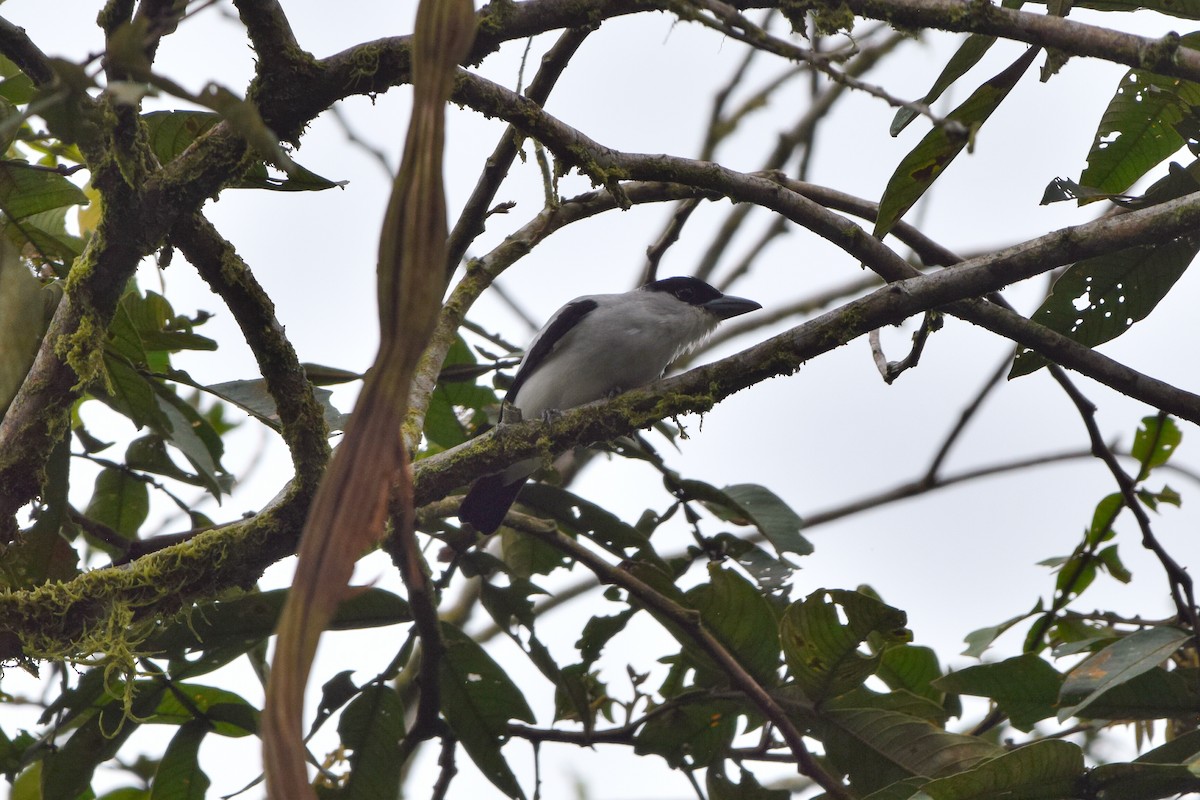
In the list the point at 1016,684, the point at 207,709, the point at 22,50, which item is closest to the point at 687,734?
the point at 1016,684

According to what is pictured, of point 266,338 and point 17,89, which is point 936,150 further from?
point 17,89

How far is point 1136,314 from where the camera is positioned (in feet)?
9.31

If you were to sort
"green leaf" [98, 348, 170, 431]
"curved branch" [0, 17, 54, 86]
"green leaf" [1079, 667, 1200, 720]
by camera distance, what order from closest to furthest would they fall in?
"curved branch" [0, 17, 54, 86] < "green leaf" [1079, 667, 1200, 720] < "green leaf" [98, 348, 170, 431]

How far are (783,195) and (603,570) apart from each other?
122 centimetres

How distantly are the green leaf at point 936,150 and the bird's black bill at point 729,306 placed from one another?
7.82 ft

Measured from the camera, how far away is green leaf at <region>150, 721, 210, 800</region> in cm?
330

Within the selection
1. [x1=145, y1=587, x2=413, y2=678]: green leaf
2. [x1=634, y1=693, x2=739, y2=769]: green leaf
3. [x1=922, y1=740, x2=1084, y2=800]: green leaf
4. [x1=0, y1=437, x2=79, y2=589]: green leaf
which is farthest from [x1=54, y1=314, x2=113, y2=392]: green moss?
[x1=922, y1=740, x2=1084, y2=800]: green leaf

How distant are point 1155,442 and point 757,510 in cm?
126

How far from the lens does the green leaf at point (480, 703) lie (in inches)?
136

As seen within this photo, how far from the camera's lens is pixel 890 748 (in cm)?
294

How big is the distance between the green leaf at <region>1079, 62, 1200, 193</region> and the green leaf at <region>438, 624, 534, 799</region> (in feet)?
7.09

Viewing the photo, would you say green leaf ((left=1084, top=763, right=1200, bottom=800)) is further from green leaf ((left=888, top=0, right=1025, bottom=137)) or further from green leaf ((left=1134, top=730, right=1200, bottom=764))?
green leaf ((left=888, top=0, right=1025, bottom=137))

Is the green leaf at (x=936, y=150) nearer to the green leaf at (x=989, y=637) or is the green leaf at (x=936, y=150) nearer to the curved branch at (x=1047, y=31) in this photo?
the curved branch at (x=1047, y=31)

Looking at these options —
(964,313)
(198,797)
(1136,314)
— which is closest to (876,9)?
(964,313)
